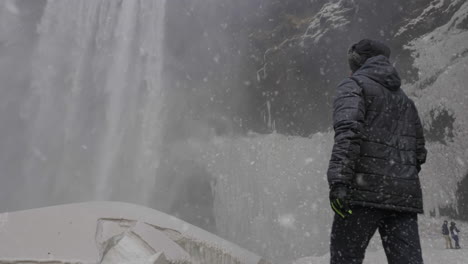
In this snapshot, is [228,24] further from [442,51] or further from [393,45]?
[442,51]

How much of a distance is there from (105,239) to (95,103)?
53.4 ft

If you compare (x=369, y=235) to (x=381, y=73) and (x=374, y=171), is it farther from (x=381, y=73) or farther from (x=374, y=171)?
(x=381, y=73)

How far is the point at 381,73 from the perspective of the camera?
1844mm

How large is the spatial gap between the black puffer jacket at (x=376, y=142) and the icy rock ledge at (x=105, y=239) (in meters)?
1.05

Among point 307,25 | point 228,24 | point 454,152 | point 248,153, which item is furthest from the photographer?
point 248,153

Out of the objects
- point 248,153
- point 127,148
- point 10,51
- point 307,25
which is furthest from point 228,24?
point 10,51

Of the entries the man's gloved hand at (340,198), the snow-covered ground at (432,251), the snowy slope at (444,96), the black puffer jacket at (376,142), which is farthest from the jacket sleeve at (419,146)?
the snowy slope at (444,96)

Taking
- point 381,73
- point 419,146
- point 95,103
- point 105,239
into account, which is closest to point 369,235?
point 419,146

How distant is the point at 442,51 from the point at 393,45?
1562mm

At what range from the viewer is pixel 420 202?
1.74 meters

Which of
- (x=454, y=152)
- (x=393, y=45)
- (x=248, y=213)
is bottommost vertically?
(x=248, y=213)

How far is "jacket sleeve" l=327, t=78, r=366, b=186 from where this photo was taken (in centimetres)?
158

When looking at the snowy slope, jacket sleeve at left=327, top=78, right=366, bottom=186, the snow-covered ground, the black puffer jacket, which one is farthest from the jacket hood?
the snowy slope

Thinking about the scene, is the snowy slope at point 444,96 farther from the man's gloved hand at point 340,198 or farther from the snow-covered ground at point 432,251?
the man's gloved hand at point 340,198
